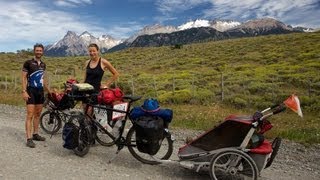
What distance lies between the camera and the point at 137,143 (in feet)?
22.9

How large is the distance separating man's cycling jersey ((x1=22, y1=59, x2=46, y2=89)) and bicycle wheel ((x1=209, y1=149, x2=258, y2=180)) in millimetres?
4142

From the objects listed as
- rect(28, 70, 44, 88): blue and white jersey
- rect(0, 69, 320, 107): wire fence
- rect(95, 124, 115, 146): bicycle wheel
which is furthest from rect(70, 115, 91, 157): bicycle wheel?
rect(0, 69, 320, 107): wire fence

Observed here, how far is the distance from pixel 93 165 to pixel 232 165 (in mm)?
2506

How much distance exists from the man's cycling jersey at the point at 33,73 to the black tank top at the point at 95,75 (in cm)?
100

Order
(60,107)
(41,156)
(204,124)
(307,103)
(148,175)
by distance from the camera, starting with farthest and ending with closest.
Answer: (307,103) < (204,124) < (60,107) < (41,156) < (148,175)

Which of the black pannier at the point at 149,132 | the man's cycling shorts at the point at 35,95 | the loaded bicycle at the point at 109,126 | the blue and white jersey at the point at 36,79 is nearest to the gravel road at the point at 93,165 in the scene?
the loaded bicycle at the point at 109,126

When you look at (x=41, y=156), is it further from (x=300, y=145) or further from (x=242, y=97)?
(x=242, y=97)

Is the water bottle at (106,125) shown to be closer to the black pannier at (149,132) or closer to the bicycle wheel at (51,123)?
the black pannier at (149,132)

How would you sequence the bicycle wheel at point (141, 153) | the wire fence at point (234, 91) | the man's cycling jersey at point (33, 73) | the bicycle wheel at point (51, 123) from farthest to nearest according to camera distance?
1. the wire fence at point (234, 91)
2. the bicycle wheel at point (51, 123)
3. the man's cycling jersey at point (33, 73)
4. the bicycle wheel at point (141, 153)

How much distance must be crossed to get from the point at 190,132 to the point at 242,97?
9607mm

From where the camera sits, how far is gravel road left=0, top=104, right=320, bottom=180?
6562 millimetres

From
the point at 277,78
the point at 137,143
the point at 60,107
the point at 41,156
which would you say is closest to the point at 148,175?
the point at 137,143

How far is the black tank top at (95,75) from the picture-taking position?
26.7ft

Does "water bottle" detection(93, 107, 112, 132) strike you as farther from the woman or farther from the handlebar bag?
the woman
